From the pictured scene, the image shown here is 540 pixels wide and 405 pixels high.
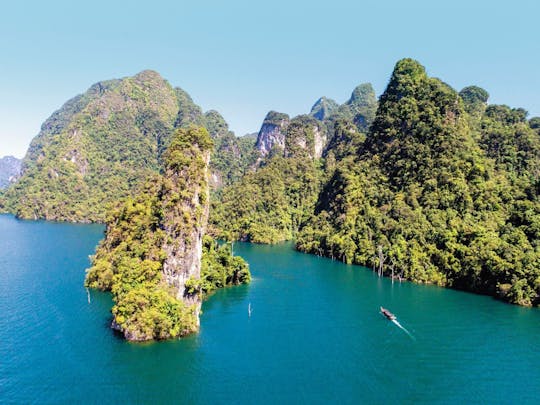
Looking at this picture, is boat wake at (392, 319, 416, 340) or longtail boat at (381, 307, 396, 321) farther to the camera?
longtail boat at (381, 307, 396, 321)

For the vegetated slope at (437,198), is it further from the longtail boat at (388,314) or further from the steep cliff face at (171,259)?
the steep cliff face at (171,259)

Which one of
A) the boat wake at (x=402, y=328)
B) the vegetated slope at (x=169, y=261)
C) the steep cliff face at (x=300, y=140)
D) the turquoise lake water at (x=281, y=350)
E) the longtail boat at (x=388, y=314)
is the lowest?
the turquoise lake water at (x=281, y=350)

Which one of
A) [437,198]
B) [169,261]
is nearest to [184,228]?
[169,261]

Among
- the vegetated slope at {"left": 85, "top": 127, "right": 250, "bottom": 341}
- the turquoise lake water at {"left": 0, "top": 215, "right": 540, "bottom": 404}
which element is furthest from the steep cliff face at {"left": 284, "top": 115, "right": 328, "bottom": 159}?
the vegetated slope at {"left": 85, "top": 127, "right": 250, "bottom": 341}

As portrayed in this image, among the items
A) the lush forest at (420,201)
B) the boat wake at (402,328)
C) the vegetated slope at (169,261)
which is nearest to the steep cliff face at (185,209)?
the vegetated slope at (169,261)

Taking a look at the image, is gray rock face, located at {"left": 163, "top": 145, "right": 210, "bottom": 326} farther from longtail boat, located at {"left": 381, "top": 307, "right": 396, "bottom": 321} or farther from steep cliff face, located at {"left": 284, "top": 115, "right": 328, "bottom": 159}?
steep cliff face, located at {"left": 284, "top": 115, "right": 328, "bottom": 159}

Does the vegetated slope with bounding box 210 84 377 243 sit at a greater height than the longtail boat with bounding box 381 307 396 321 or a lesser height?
greater

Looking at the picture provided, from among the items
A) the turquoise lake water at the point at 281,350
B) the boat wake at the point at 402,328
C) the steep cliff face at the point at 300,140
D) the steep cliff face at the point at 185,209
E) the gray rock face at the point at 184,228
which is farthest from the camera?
the steep cliff face at the point at 300,140

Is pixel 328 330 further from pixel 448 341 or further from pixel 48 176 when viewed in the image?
pixel 48 176
